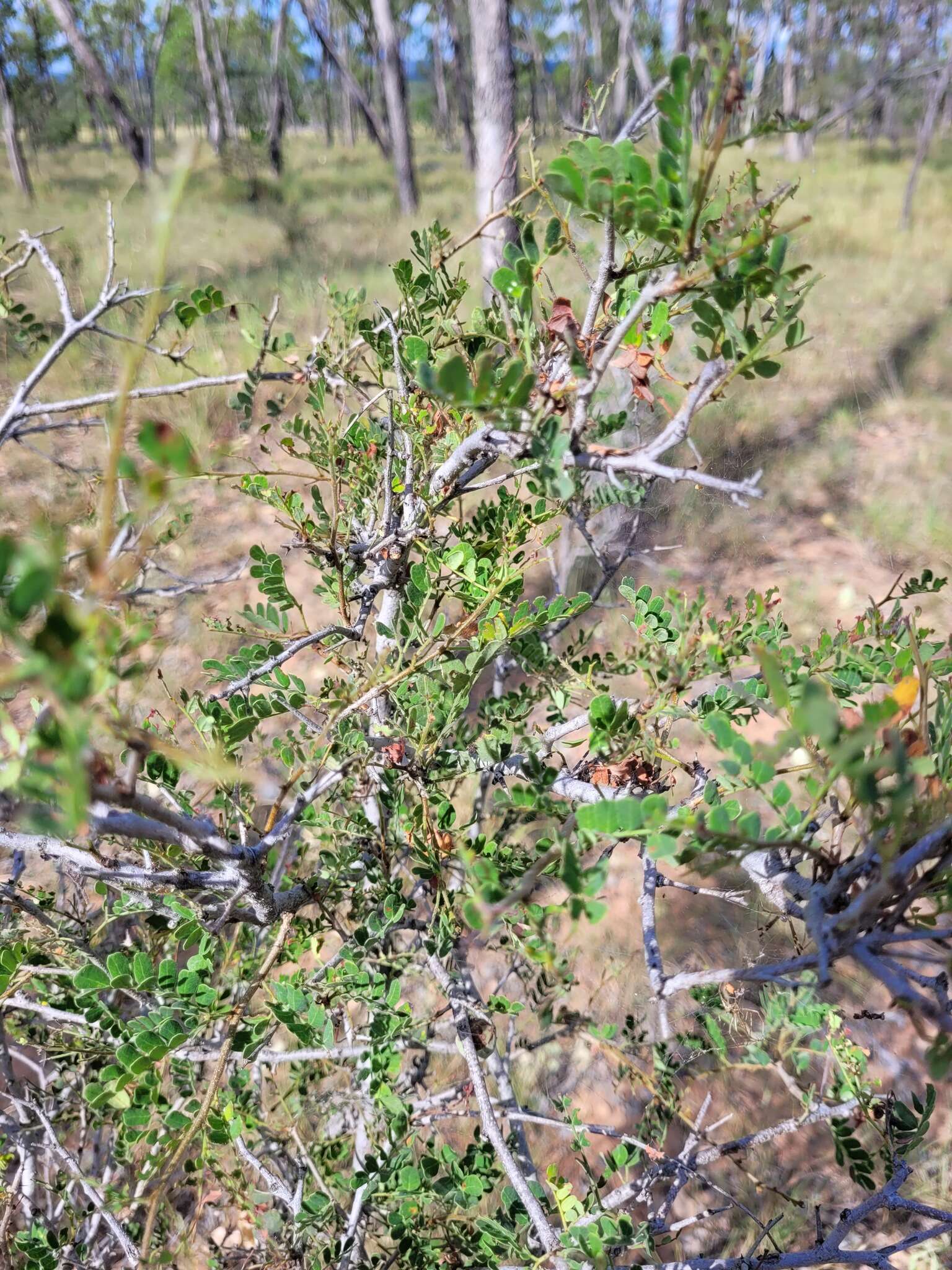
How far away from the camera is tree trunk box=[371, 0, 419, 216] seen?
8273 mm

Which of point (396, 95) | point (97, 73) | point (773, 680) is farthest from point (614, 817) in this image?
point (396, 95)

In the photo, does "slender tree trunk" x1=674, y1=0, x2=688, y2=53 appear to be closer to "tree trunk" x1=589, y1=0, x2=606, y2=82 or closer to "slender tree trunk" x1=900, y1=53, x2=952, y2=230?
"slender tree trunk" x1=900, y1=53, x2=952, y2=230

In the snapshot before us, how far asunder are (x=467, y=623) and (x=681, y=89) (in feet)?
1.72

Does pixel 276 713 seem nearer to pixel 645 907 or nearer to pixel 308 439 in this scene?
pixel 308 439

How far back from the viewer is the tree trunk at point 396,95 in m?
8.27

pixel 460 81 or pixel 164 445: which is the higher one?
pixel 460 81

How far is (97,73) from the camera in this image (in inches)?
206

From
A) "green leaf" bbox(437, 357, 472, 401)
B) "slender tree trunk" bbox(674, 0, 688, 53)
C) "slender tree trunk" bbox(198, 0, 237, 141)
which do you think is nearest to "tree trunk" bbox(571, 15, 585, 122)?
"slender tree trunk" bbox(198, 0, 237, 141)

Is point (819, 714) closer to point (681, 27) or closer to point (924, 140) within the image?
point (681, 27)

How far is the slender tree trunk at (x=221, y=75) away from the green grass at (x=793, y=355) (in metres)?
7.56

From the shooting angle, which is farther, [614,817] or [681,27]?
[681,27]

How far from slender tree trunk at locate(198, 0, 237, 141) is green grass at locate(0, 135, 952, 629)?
298 inches

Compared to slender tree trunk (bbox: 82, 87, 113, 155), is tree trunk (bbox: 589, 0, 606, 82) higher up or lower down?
higher up

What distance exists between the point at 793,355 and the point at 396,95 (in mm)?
6271
